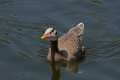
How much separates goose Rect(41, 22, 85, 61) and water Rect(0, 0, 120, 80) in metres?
0.24

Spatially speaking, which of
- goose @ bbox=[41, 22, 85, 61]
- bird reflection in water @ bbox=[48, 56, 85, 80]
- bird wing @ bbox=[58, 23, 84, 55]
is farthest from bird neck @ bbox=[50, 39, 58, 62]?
bird wing @ bbox=[58, 23, 84, 55]

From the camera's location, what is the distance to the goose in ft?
56.1

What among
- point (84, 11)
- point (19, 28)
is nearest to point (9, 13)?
point (19, 28)

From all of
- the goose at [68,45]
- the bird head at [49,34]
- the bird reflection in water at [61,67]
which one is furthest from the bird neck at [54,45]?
the bird reflection in water at [61,67]

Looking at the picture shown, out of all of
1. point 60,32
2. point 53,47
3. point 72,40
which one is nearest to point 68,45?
point 72,40

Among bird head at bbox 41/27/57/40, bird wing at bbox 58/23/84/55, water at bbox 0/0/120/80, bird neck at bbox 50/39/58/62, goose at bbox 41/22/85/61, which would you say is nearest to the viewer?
water at bbox 0/0/120/80

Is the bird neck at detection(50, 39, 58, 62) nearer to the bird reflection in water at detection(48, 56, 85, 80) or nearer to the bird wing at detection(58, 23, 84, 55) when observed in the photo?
the bird reflection in water at detection(48, 56, 85, 80)

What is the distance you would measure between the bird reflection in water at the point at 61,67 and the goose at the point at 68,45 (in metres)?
0.12

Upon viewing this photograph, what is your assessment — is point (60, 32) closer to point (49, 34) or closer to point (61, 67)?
point (61, 67)

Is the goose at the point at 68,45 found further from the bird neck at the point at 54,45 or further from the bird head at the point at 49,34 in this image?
the bird head at the point at 49,34

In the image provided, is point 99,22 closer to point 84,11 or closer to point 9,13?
point 84,11

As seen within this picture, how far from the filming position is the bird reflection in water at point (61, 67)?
16.6 m

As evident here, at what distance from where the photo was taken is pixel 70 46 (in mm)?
17484

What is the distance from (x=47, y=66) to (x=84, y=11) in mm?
3254
